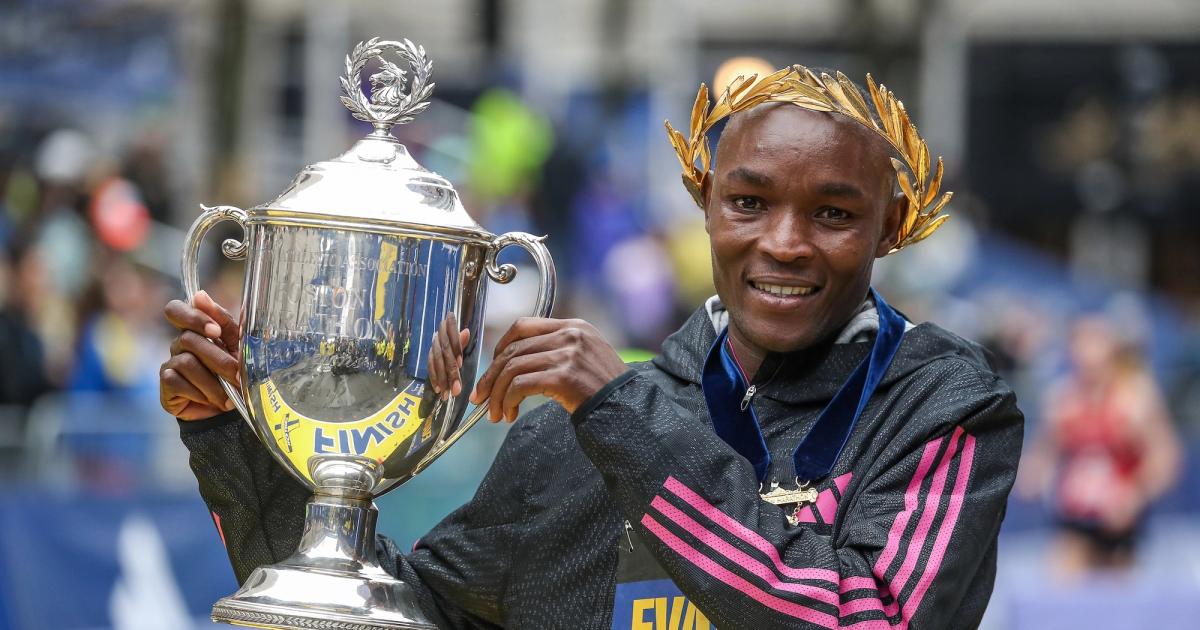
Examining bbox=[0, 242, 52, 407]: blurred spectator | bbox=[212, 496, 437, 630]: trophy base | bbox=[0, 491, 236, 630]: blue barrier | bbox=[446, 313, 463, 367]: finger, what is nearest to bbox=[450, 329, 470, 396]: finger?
bbox=[446, 313, 463, 367]: finger

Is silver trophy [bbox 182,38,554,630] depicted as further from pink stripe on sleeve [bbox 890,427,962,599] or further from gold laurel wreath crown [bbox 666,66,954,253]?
pink stripe on sleeve [bbox 890,427,962,599]

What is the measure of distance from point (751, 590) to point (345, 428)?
0.58m

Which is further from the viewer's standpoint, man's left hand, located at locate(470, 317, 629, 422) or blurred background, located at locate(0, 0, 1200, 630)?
blurred background, located at locate(0, 0, 1200, 630)

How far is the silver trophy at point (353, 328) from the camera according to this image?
247cm

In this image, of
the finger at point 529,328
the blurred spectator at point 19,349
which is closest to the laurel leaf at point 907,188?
the finger at point 529,328

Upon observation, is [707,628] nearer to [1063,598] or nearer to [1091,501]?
[1063,598]

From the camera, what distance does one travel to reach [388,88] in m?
2.62

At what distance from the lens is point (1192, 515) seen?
32.5 ft

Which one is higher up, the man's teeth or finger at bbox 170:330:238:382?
the man's teeth

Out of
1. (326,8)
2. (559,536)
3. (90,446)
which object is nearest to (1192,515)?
(90,446)

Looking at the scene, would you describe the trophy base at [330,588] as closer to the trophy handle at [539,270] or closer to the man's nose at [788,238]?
the trophy handle at [539,270]

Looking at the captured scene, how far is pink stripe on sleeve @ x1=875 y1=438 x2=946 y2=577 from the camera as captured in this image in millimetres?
2430

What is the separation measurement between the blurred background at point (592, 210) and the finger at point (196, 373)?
36.0 inches

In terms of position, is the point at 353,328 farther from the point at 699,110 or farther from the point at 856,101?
the point at 856,101
